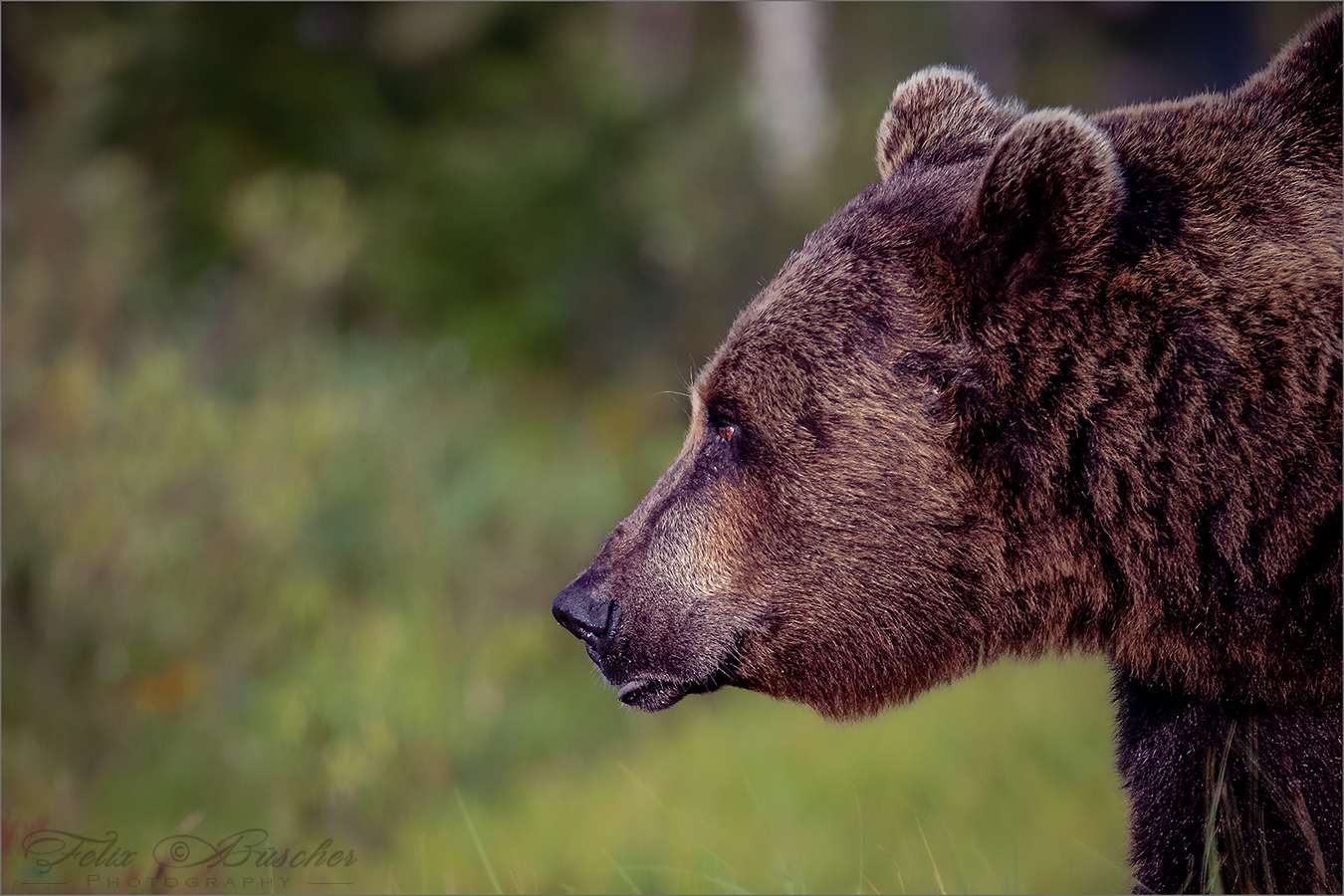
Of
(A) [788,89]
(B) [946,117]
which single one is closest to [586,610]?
(B) [946,117]

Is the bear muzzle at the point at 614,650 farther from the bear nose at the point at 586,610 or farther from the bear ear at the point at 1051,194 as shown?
the bear ear at the point at 1051,194

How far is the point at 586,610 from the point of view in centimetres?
280

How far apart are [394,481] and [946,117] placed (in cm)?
507

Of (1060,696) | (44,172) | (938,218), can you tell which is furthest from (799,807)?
(44,172)

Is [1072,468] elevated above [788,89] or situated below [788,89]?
below

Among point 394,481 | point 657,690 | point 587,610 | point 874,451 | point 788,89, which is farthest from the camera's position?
point 788,89

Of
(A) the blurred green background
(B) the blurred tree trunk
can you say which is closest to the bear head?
(A) the blurred green background

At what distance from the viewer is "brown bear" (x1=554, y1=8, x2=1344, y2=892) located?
230 centimetres

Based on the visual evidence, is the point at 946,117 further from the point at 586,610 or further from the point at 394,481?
the point at 394,481

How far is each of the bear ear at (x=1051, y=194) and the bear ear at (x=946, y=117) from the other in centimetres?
55

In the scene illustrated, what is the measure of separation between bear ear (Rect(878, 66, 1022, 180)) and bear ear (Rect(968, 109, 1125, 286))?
0.55 m

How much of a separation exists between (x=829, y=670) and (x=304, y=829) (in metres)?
2.76

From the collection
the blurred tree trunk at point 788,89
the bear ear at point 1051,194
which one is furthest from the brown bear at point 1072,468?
the blurred tree trunk at point 788,89

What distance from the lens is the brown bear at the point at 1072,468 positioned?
230 cm
